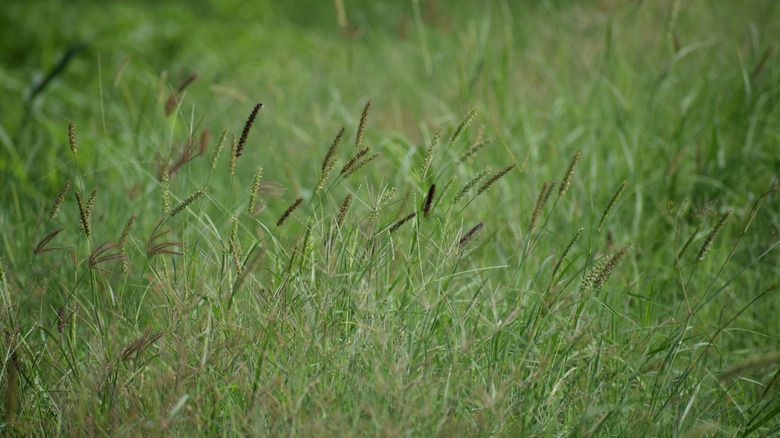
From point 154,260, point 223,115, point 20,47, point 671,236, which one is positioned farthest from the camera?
point 20,47

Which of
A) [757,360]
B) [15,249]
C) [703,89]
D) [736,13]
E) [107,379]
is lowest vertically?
[15,249]

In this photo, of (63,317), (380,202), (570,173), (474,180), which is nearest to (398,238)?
(380,202)

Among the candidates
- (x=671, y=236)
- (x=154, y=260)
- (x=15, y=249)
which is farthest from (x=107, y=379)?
(x=671, y=236)

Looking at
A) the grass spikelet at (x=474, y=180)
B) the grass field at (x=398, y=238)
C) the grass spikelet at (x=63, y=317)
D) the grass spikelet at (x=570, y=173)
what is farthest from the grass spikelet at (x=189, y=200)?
the grass spikelet at (x=570, y=173)

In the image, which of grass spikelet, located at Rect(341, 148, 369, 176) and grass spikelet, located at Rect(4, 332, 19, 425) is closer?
grass spikelet, located at Rect(4, 332, 19, 425)

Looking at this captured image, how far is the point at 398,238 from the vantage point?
5.15 ft

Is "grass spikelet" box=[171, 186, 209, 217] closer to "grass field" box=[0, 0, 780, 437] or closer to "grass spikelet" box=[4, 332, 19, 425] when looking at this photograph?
"grass field" box=[0, 0, 780, 437]

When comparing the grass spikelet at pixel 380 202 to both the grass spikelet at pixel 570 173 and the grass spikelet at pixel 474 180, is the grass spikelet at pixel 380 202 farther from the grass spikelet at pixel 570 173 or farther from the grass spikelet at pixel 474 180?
the grass spikelet at pixel 570 173

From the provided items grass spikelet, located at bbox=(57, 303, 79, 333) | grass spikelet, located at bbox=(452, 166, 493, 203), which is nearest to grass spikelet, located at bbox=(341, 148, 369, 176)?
grass spikelet, located at bbox=(452, 166, 493, 203)

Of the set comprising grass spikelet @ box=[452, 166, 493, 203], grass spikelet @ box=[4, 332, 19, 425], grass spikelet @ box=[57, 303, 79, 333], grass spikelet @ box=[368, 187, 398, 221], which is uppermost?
grass spikelet @ box=[452, 166, 493, 203]

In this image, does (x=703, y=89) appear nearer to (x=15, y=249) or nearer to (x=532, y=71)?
(x=532, y=71)

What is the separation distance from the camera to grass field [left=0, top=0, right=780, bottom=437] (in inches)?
53.4

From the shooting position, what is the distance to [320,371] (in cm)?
139

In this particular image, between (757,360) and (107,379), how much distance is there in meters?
1.32
